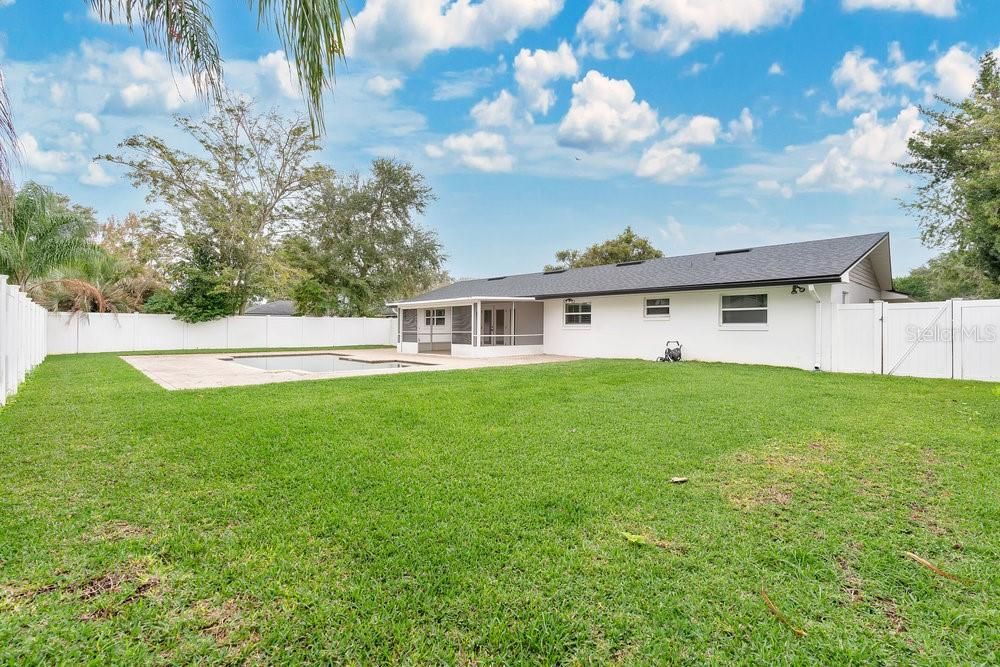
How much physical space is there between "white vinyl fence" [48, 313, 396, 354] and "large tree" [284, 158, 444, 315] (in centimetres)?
362

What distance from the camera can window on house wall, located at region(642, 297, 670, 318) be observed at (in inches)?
600

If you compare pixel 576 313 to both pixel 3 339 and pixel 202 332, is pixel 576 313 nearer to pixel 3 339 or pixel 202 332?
pixel 3 339

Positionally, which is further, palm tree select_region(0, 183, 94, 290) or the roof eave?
palm tree select_region(0, 183, 94, 290)

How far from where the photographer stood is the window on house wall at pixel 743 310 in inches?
520

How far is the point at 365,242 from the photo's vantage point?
29672 mm

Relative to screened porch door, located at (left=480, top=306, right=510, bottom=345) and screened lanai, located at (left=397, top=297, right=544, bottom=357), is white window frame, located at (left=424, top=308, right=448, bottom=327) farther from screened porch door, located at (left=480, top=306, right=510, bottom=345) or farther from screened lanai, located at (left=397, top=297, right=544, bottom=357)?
screened porch door, located at (left=480, top=306, right=510, bottom=345)

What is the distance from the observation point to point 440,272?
3378 centimetres

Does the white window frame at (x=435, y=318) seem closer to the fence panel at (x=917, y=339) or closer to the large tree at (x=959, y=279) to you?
the fence panel at (x=917, y=339)

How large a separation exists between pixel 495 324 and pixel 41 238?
15665 mm

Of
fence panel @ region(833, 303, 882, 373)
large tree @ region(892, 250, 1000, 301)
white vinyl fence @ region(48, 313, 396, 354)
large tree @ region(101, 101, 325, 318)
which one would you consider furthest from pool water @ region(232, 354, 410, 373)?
large tree @ region(892, 250, 1000, 301)

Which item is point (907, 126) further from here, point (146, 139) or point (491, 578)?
point (146, 139)

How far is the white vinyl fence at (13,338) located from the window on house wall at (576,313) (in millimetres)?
14608

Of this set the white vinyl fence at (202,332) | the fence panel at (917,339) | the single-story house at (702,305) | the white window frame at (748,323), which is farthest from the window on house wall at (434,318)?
the fence panel at (917,339)

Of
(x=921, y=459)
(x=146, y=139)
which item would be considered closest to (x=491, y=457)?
(x=921, y=459)
